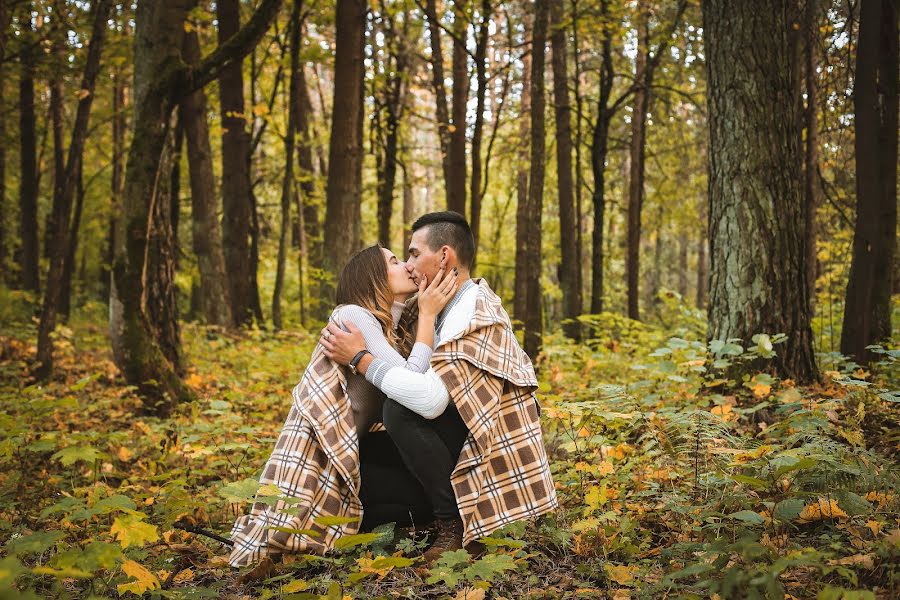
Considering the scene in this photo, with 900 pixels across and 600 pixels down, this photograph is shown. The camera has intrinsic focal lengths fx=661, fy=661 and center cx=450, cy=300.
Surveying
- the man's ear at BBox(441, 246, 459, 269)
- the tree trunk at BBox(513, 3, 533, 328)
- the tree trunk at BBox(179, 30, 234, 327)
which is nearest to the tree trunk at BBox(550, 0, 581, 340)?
the tree trunk at BBox(513, 3, 533, 328)

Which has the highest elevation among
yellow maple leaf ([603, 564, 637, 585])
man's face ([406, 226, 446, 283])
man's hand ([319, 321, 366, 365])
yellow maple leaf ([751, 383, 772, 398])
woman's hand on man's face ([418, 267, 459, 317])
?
man's face ([406, 226, 446, 283])

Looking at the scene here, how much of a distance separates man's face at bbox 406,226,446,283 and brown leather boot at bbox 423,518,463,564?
4.55 feet

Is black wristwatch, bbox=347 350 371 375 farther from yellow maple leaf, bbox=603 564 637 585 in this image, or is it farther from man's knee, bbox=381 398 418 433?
yellow maple leaf, bbox=603 564 637 585

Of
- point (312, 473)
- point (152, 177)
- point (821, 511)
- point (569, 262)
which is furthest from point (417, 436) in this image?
point (569, 262)

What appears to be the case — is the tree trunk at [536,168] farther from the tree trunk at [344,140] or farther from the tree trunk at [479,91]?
the tree trunk at [344,140]

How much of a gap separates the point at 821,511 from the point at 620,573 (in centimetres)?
103

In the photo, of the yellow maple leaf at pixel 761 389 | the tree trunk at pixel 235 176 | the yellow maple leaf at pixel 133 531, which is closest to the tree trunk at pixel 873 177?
the yellow maple leaf at pixel 761 389

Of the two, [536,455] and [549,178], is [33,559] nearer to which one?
[536,455]

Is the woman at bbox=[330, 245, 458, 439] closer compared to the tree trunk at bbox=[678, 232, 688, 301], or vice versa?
the woman at bbox=[330, 245, 458, 439]

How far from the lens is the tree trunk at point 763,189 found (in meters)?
5.20

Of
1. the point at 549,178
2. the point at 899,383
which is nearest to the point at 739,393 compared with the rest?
the point at 899,383

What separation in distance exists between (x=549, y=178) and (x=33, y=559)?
61.1 ft

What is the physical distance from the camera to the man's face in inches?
157

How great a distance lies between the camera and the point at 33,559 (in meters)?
3.54
